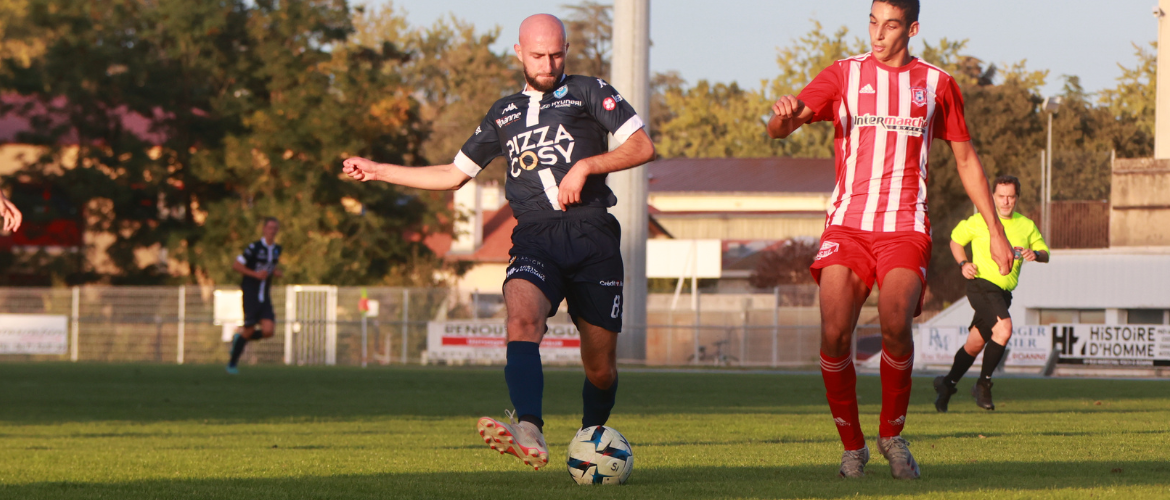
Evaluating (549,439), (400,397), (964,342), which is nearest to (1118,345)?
(964,342)

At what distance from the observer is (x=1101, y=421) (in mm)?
10242

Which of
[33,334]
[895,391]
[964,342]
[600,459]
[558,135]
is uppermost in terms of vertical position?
[558,135]

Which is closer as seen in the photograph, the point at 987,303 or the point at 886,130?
the point at 886,130

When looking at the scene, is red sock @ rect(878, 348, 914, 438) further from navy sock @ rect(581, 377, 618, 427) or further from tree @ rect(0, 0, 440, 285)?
tree @ rect(0, 0, 440, 285)

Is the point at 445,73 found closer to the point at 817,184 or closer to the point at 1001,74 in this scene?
the point at 817,184

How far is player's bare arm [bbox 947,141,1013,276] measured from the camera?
6012 millimetres

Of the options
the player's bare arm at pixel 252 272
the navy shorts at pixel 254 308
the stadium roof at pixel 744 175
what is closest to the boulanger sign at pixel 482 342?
the navy shorts at pixel 254 308

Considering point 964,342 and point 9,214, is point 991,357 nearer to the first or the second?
point 9,214

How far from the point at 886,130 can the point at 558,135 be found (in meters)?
1.50

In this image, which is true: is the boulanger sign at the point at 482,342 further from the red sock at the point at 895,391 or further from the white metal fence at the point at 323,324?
the red sock at the point at 895,391

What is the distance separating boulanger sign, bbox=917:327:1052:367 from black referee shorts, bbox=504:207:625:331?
18.9 meters

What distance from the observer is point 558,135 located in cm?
618

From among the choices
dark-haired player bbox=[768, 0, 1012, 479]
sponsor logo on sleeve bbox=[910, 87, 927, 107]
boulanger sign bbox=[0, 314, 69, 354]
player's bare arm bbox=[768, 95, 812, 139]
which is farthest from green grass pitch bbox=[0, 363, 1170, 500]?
boulanger sign bbox=[0, 314, 69, 354]

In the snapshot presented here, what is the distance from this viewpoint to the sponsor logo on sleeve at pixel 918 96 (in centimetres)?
612
